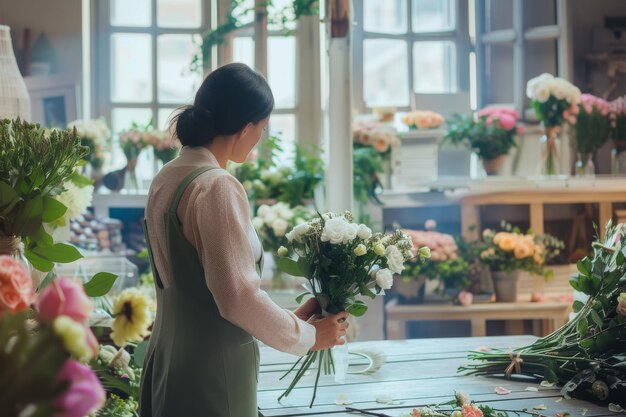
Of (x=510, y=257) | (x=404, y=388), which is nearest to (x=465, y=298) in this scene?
(x=510, y=257)

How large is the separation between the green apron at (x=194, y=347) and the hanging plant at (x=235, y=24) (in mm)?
3663

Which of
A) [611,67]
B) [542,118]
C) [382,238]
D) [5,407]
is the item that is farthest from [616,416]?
[611,67]

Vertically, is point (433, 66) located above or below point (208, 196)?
above

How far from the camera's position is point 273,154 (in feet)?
16.5

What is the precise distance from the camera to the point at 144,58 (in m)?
5.90

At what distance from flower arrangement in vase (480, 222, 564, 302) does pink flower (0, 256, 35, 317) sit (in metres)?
4.01

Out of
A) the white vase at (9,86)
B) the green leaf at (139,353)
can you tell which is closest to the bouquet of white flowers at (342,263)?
the green leaf at (139,353)

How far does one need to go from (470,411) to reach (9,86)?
1.36 m

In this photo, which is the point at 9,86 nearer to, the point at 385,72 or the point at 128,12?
the point at 385,72

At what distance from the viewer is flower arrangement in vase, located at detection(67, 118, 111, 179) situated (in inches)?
206

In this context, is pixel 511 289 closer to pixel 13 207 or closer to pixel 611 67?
pixel 611 67

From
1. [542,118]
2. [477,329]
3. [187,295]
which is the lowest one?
[477,329]

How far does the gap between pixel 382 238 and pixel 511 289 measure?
8.79ft

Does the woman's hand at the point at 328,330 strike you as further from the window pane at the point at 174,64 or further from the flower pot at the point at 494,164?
the window pane at the point at 174,64
